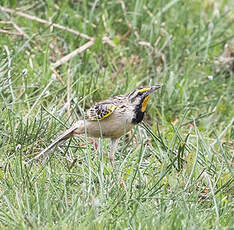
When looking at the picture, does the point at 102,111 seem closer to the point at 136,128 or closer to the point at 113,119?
the point at 113,119

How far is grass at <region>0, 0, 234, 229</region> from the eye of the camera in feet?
15.4

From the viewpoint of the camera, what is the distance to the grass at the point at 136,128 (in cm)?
469

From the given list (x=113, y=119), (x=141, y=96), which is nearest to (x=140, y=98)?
(x=141, y=96)

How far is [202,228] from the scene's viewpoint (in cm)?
443

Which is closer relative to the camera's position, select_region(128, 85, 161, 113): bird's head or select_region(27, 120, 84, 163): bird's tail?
select_region(27, 120, 84, 163): bird's tail

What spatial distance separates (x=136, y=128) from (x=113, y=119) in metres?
0.24

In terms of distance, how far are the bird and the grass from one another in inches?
5.7

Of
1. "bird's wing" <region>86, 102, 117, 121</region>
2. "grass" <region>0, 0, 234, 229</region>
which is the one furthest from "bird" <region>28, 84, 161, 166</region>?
"grass" <region>0, 0, 234, 229</region>

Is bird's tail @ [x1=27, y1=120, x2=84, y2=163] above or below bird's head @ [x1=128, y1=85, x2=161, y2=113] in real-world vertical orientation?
below

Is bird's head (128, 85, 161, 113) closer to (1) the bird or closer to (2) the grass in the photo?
(1) the bird

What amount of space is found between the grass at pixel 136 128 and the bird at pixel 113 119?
0.47 feet

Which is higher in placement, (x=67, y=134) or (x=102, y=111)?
(x=102, y=111)

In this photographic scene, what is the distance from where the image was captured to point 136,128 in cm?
576

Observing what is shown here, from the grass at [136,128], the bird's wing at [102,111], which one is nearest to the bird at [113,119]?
the bird's wing at [102,111]
